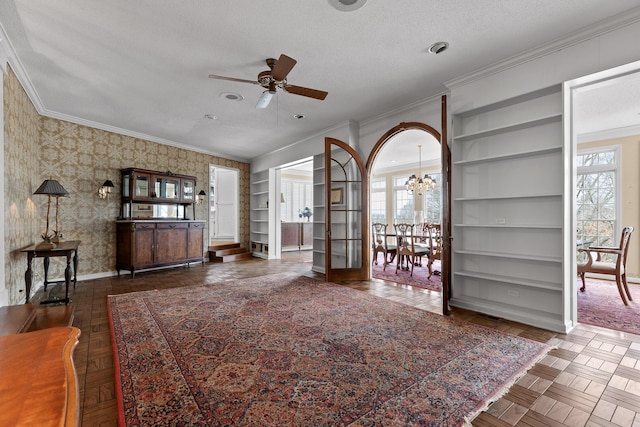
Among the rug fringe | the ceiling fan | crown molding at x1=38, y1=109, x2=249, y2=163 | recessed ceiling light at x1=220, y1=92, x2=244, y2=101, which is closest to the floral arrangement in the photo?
crown molding at x1=38, y1=109, x2=249, y2=163

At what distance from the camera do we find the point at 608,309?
137 inches

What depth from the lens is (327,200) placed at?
4988mm

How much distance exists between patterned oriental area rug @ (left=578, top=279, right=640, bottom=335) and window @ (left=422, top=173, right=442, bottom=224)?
422 centimetres

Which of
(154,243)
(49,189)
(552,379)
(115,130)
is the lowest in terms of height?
(552,379)

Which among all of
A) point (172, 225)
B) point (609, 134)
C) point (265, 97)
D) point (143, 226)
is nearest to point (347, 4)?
point (265, 97)

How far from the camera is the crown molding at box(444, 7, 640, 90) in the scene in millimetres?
2492

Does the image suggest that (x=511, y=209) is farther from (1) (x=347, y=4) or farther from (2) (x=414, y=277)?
(1) (x=347, y=4)

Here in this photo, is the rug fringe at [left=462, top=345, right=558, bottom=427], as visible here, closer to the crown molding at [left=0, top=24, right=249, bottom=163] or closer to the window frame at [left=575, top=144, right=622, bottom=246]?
the window frame at [left=575, top=144, right=622, bottom=246]

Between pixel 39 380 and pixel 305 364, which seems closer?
pixel 39 380

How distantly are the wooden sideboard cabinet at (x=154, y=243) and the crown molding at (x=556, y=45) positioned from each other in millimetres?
5423

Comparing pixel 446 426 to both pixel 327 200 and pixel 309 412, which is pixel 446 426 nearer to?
pixel 309 412

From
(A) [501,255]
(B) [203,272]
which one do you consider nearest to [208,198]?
(B) [203,272]

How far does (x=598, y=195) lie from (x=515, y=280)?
4.00 meters

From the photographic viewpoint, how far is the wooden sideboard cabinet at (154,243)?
5.25 metres
